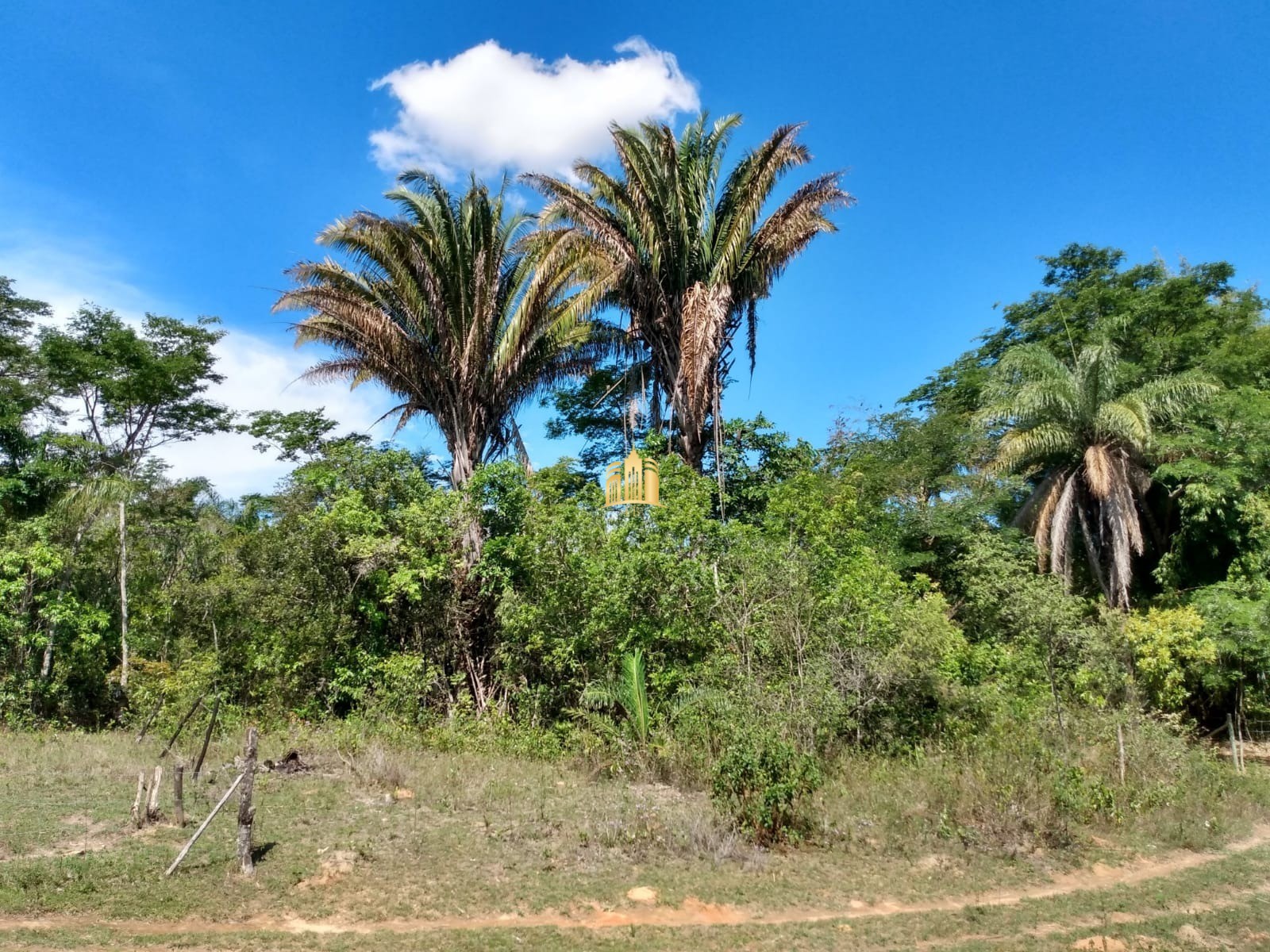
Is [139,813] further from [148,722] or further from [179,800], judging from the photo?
[148,722]

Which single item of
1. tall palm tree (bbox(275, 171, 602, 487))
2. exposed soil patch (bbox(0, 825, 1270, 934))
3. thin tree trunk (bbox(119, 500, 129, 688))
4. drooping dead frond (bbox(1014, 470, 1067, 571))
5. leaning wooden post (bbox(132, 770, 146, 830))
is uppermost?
tall palm tree (bbox(275, 171, 602, 487))

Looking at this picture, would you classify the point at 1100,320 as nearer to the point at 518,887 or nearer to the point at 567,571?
the point at 567,571

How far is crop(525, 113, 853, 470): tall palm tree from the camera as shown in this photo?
56.0ft

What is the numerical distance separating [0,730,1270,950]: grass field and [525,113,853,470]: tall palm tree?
8970 mm

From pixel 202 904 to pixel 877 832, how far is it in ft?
21.4

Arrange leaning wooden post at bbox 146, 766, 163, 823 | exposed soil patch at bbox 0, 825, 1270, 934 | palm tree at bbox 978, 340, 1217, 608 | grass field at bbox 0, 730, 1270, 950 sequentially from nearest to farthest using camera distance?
1. exposed soil patch at bbox 0, 825, 1270, 934
2. grass field at bbox 0, 730, 1270, 950
3. leaning wooden post at bbox 146, 766, 163, 823
4. palm tree at bbox 978, 340, 1217, 608

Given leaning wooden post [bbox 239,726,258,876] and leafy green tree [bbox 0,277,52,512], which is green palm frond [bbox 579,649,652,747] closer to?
leaning wooden post [bbox 239,726,258,876]

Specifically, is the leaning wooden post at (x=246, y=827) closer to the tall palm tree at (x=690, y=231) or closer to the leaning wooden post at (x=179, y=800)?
the leaning wooden post at (x=179, y=800)

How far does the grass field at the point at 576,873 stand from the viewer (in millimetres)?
6465

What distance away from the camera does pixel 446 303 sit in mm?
16250

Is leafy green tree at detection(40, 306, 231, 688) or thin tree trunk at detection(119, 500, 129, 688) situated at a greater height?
leafy green tree at detection(40, 306, 231, 688)

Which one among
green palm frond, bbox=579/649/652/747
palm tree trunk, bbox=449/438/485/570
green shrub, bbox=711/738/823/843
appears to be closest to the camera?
green shrub, bbox=711/738/823/843

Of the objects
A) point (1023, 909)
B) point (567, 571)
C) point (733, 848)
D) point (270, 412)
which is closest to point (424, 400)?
point (567, 571)

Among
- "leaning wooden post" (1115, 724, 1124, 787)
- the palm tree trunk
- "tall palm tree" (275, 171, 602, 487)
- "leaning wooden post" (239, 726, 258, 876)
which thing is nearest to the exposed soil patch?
"leaning wooden post" (239, 726, 258, 876)
